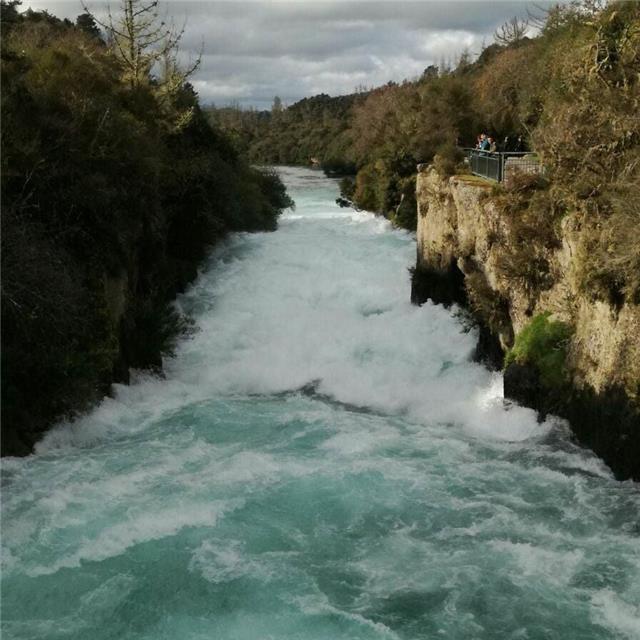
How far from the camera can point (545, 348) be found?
13.9 metres

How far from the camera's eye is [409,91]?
4853 cm

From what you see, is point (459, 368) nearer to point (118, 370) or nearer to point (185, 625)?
point (118, 370)

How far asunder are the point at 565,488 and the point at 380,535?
326 centimetres

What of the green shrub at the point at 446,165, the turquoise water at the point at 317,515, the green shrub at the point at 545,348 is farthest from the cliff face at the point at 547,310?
the green shrub at the point at 446,165

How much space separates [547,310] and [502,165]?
4.88 m

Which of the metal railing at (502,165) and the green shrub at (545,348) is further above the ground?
the metal railing at (502,165)

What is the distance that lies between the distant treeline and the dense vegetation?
9040 mm

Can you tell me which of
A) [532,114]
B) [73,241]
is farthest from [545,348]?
[532,114]

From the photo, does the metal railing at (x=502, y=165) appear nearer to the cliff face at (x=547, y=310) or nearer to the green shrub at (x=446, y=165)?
the cliff face at (x=547, y=310)

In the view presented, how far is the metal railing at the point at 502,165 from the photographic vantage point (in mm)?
16438

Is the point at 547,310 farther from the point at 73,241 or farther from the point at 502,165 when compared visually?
the point at 73,241

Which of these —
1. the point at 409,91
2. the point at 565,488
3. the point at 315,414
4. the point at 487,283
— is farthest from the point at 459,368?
the point at 409,91

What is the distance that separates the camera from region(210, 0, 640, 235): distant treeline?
13.1 meters

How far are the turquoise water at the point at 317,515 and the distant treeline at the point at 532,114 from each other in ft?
16.5
